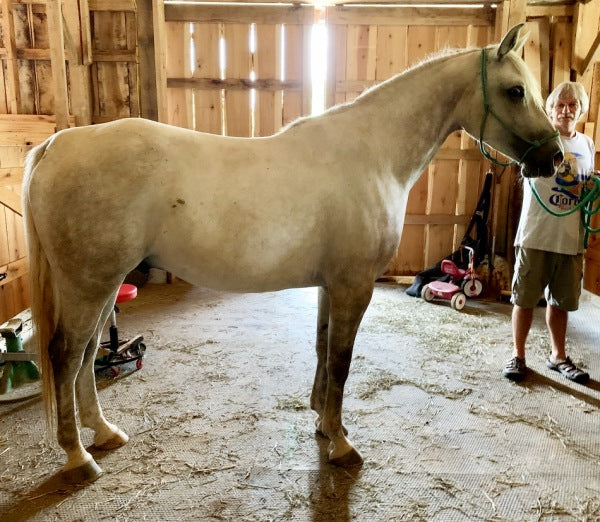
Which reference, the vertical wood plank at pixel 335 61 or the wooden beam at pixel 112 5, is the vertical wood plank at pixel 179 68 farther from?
the vertical wood plank at pixel 335 61

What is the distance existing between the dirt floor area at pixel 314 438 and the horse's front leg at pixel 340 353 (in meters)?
0.07

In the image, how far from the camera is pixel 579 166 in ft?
8.07

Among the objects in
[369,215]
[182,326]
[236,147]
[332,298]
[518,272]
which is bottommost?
[182,326]

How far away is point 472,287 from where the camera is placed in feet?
13.9

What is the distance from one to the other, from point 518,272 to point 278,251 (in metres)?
1.67

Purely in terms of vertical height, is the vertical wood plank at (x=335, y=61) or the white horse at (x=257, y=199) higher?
the vertical wood plank at (x=335, y=61)

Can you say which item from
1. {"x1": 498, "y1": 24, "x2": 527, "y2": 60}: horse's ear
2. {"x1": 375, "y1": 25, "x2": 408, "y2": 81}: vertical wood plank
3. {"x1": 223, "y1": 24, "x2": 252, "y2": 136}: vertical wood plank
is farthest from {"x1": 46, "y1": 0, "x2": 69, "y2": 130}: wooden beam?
{"x1": 498, "y1": 24, "x2": 527, "y2": 60}: horse's ear

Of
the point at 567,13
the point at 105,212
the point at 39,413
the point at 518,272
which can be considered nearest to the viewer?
the point at 105,212

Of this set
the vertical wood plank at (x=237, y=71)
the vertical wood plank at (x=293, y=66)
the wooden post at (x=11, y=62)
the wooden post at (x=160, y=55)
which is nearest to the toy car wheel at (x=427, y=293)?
the vertical wood plank at (x=293, y=66)

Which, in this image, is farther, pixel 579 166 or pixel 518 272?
pixel 518 272

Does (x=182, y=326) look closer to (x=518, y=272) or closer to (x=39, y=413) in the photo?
(x=39, y=413)

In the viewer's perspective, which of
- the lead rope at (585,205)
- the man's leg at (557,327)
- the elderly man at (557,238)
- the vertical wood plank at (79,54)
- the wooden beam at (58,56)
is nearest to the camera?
the lead rope at (585,205)

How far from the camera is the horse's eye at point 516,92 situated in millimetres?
1705

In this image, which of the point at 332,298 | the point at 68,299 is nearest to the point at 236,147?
the point at 332,298
